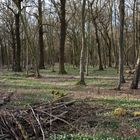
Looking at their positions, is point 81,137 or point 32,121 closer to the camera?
point 81,137

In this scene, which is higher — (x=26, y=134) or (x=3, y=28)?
(x=3, y=28)

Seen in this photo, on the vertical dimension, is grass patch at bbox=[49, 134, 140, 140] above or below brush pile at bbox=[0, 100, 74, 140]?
below

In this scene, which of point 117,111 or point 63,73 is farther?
point 63,73

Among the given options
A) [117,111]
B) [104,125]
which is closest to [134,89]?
[117,111]

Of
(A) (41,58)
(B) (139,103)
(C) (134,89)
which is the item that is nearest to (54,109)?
(B) (139,103)

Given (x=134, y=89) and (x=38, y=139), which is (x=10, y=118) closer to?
(x=38, y=139)

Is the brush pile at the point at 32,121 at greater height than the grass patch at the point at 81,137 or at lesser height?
greater

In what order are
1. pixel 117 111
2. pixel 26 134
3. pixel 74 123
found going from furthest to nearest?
pixel 117 111, pixel 74 123, pixel 26 134

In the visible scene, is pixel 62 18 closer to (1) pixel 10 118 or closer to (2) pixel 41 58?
(2) pixel 41 58

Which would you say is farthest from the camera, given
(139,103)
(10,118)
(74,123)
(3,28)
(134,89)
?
(3,28)

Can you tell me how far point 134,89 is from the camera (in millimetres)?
21641

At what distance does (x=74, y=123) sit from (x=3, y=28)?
55.8 metres

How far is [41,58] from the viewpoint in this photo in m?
53.7

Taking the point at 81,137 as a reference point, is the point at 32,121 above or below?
above
